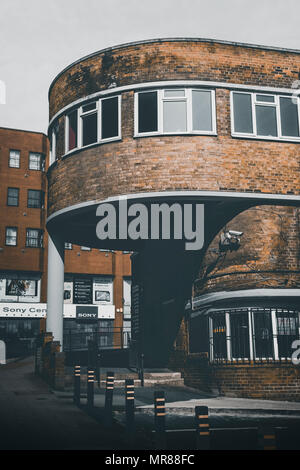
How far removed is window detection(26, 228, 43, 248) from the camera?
131 feet

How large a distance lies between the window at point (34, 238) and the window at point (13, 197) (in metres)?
2.07

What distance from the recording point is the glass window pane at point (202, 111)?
687 inches

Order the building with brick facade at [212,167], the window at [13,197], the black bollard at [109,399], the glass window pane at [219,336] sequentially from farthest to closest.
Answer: the window at [13,197]
the glass window pane at [219,336]
the building with brick facade at [212,167]
the black bollard at [109,399]

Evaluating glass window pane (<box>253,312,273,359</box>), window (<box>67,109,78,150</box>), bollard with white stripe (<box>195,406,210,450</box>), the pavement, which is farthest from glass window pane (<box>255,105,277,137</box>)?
bollard with white stripe (<box>195,406,210,450</box>)

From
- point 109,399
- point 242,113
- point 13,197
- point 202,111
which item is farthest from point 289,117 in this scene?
point 13,197

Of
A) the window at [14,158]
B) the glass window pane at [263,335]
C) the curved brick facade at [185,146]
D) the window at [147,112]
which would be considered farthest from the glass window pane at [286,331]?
the window at [14,158]

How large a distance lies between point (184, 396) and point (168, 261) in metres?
6.40

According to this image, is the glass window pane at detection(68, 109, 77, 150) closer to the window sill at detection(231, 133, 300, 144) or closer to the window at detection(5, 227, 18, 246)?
the window sill at detection(231, 133, 300, 144)

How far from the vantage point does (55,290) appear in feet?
65.2

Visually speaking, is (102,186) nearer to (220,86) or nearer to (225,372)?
(220,86)

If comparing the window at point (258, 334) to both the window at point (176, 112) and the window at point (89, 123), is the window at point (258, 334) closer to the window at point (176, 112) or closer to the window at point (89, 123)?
the window at point (176, 112)

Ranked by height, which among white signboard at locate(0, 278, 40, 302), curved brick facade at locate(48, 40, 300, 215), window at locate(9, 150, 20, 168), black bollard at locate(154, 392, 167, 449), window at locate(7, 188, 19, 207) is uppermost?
window at locate(9, 150, 20, 168)

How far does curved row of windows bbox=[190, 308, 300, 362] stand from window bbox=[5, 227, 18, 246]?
24.9 meters
